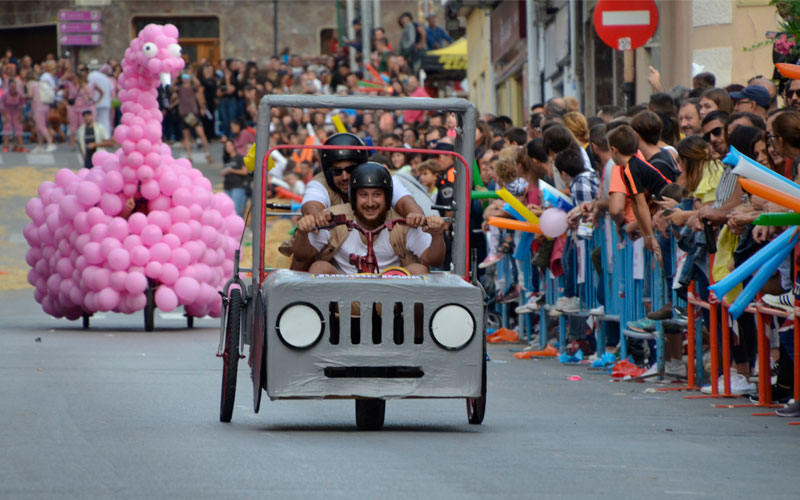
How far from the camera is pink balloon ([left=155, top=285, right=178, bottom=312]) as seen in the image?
18.7 m

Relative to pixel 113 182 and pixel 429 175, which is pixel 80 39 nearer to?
pixel 113 182

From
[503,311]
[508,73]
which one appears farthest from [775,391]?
[508,73]

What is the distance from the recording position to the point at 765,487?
7566mm

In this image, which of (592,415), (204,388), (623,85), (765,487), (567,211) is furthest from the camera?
(623,85)

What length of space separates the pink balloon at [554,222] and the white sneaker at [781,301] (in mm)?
4490

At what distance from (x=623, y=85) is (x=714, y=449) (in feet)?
53.6

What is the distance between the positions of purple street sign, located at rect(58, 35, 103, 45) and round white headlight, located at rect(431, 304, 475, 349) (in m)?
58.8

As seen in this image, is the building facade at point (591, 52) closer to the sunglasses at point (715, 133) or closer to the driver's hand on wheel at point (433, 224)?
the sunglasses at point (715, 133)

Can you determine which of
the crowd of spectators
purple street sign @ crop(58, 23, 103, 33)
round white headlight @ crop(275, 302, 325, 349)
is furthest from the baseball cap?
purple street sign @ crop(58, 23, 103, 33)

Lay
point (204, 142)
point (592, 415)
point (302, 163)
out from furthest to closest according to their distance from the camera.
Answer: point (204, 142), point (302, 163), point (592, 415)

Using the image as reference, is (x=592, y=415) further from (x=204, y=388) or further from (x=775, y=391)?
(x=204, y=388)

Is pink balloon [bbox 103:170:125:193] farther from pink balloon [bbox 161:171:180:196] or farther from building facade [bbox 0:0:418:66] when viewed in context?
building facade [bbox 0:0:418:66]

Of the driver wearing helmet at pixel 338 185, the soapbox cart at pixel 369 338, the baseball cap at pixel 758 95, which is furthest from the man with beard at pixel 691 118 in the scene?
the soapbox cart at pixel 369 338

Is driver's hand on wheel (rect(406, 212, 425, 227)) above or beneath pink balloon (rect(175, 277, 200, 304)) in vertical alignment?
above
